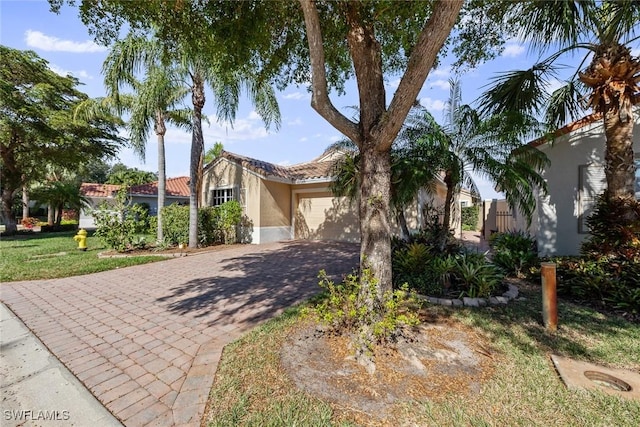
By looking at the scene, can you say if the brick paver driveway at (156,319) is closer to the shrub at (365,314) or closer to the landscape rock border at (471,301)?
the shrub at (365,314)

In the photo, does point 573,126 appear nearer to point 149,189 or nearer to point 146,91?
point 146,91

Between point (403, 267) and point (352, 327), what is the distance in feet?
9.92

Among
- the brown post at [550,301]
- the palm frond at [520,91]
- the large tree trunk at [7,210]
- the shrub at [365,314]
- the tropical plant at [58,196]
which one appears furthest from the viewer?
the tropical plant at [58,196]

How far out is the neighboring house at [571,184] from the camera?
8172mm

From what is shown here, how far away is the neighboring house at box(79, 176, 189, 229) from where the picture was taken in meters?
23.2

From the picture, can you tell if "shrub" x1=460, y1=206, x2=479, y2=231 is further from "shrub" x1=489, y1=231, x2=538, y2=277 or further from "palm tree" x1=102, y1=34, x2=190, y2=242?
"palm tree" x1=102, y1=34, x2=190, y2=242

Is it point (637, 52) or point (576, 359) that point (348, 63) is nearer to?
point (637, 52)

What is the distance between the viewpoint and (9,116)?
635 inches

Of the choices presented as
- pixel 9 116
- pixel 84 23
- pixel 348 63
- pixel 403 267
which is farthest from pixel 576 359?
pixel 9 116

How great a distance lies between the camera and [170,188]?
25500 millimetres

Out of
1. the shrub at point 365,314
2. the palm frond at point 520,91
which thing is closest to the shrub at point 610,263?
the palm frond at point 520,91

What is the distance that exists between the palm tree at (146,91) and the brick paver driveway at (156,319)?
5501 millimetres

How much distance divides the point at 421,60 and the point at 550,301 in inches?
158

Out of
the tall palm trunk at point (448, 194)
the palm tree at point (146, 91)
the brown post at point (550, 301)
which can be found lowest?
the brown post at point (550, 301)
